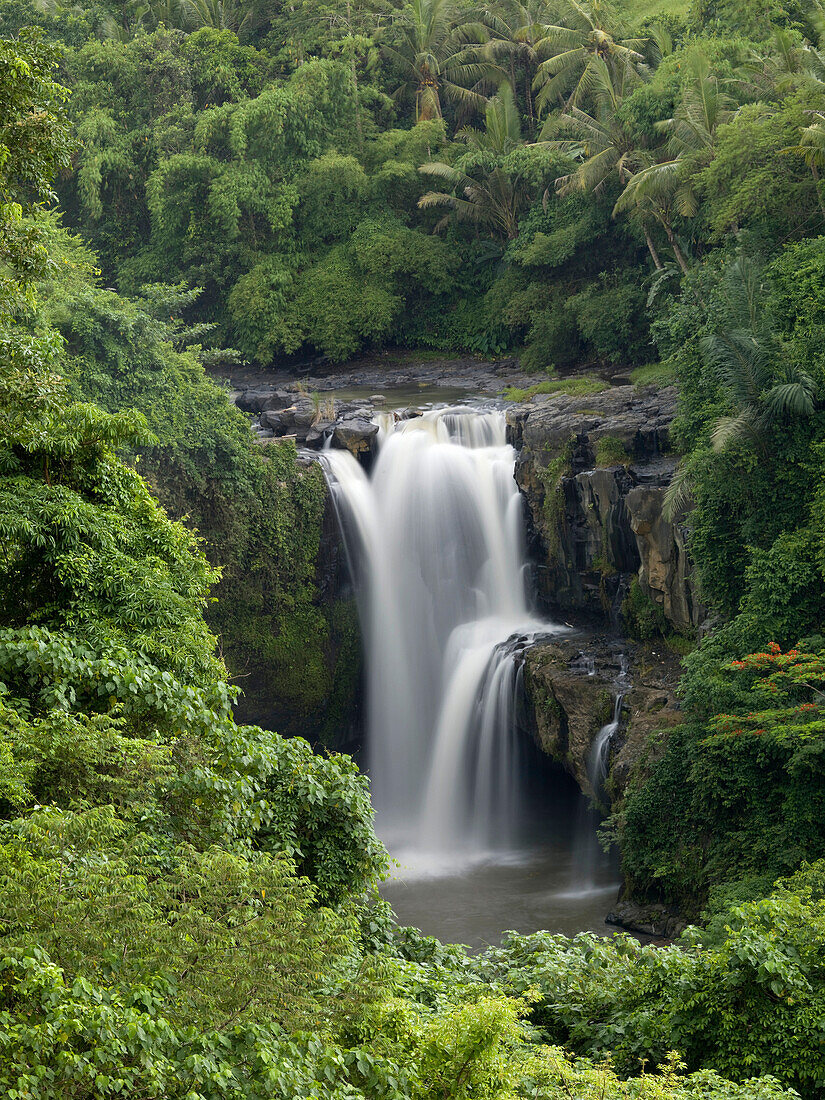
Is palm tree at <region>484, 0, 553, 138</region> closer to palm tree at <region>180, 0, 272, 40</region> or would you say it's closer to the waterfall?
palm tree at <region>180, 0, 272, 40</region>

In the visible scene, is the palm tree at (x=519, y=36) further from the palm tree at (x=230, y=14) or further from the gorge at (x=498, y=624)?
the gorge at (x=498, y=624)

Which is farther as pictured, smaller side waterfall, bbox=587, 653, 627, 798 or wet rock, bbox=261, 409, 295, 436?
wet rock, bbox=261, 409, 295, 436

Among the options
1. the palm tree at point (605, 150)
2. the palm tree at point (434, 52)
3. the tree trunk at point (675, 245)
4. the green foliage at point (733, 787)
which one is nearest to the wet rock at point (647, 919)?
the green foliage at point (733, 787)

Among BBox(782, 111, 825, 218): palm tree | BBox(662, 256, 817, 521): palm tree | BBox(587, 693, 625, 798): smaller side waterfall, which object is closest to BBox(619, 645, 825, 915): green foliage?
BBox(587, 693, 625, 798): smaller side waterfall

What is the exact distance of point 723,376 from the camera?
17.8 m

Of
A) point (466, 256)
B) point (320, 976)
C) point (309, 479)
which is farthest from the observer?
A: point (466, 256)

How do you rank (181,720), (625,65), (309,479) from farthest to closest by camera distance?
(625,65) → (309,479) → (181,720)

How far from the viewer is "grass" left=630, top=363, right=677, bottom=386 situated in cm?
2488

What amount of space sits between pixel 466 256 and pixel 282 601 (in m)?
18.7

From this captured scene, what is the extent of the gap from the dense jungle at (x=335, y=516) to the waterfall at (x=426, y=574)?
2.02 ft

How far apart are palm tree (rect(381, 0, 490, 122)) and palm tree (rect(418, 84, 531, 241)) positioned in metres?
2.85

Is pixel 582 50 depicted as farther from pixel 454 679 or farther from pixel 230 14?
pixel 454 679

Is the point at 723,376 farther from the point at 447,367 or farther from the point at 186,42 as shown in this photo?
the point at 186,42

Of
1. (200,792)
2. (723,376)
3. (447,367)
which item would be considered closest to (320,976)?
(200,792)
